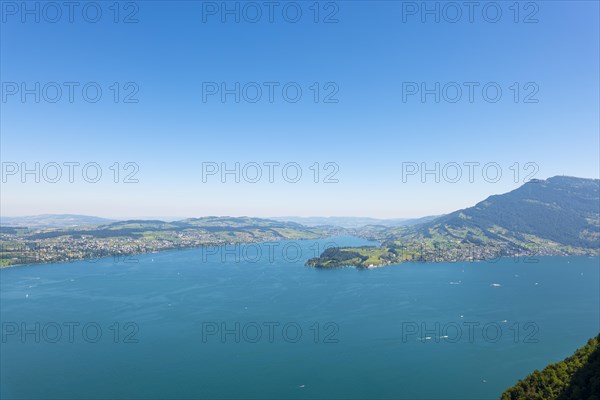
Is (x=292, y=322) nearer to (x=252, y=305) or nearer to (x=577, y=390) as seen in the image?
(x=252, y=305)

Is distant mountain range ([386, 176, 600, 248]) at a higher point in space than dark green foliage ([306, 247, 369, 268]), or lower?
higher

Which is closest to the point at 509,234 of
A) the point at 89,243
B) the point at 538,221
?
the point at 538,221

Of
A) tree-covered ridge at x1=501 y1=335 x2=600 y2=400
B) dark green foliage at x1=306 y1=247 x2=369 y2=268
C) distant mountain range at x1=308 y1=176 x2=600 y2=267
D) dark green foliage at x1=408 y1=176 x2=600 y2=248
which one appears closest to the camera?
tree-covered ridge at x1=501 y1=335 x2=600 y2=400

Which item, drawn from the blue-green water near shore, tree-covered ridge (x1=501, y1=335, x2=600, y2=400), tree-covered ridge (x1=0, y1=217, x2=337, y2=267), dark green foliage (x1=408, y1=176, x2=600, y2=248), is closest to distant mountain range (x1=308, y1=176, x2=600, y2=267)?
dark green foliage (x1=408, y1=176, x2=600, y2=248)

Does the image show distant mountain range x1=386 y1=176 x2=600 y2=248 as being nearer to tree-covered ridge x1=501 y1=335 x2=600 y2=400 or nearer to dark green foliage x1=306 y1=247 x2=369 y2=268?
dark green foliage x1=306 y1=247 x2=369 y2=268

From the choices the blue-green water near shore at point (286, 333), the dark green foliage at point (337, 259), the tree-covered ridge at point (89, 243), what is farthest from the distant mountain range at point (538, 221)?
the tree-covered ridge at point (89, 243)

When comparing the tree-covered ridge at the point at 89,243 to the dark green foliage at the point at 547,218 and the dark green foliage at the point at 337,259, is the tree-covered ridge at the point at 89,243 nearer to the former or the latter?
the dark green foliage at the point at 337,259
